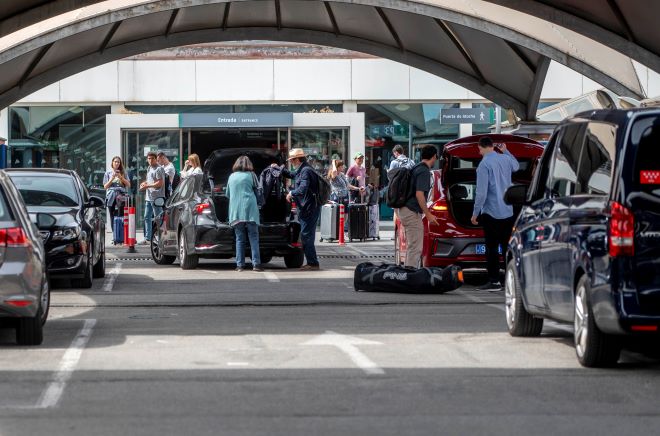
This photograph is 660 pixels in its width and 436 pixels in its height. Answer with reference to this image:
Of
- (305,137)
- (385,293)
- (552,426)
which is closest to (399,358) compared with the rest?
(552,426)

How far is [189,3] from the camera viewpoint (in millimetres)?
24172

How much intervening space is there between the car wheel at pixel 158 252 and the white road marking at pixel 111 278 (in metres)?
0.65

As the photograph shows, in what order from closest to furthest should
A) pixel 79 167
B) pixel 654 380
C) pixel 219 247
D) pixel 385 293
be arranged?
pixel 654 380 → pixel 385 293 → pixel 219 247 → pixel 79 167

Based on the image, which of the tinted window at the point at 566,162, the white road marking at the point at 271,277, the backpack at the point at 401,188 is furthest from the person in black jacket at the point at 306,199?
the tinted window at the point at 566,162

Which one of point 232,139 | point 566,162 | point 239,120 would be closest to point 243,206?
point 566,162

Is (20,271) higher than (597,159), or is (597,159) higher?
(597,159)

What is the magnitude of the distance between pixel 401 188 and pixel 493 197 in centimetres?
137

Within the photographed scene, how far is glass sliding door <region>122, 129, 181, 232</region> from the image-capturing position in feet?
119

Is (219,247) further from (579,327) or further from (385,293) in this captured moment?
(579,327)

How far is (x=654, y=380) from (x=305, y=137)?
28077mm

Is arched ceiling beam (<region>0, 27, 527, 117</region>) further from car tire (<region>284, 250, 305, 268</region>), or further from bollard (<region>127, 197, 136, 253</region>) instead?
car tire (<region>284, 250, 305, 268</region>)

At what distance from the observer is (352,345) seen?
11859 millimetres

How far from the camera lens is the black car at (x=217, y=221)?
21906 mm

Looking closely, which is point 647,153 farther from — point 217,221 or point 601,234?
point 217,221
